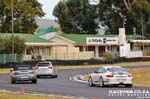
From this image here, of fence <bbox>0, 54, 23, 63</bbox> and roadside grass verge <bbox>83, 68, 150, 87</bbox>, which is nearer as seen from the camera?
roadside grass verge <bbox>83, 68, 150, 87</bbox>

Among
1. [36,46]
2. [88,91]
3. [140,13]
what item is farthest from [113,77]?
[140,13]

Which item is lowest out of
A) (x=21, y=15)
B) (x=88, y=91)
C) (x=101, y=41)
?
(x=88, y=91)

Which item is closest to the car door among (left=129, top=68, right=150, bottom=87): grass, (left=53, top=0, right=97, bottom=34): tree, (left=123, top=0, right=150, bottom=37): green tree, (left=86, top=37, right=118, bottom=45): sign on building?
(left=129, top=68, right=150, bottom=87): grass

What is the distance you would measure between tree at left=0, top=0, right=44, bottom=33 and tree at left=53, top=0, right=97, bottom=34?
1614 centimetres

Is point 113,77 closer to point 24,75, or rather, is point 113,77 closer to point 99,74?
point 99,74

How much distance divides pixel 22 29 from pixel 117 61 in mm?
29987

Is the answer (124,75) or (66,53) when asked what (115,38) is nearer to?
(66,53)

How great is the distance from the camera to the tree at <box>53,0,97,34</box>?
124438mm

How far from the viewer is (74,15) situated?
125938 millimetres

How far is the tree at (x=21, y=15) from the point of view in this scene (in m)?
103

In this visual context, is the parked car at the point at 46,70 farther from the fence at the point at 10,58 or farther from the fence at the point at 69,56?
the fence at the point at 69,56

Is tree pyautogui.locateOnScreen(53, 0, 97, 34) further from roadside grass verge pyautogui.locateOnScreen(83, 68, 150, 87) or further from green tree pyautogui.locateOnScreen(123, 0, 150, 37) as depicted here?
roadside grass verge pyautogui.locateOnScreen(83, 68, 150, 87)

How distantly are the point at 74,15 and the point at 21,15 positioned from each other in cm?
2256

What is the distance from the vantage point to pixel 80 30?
422ft
